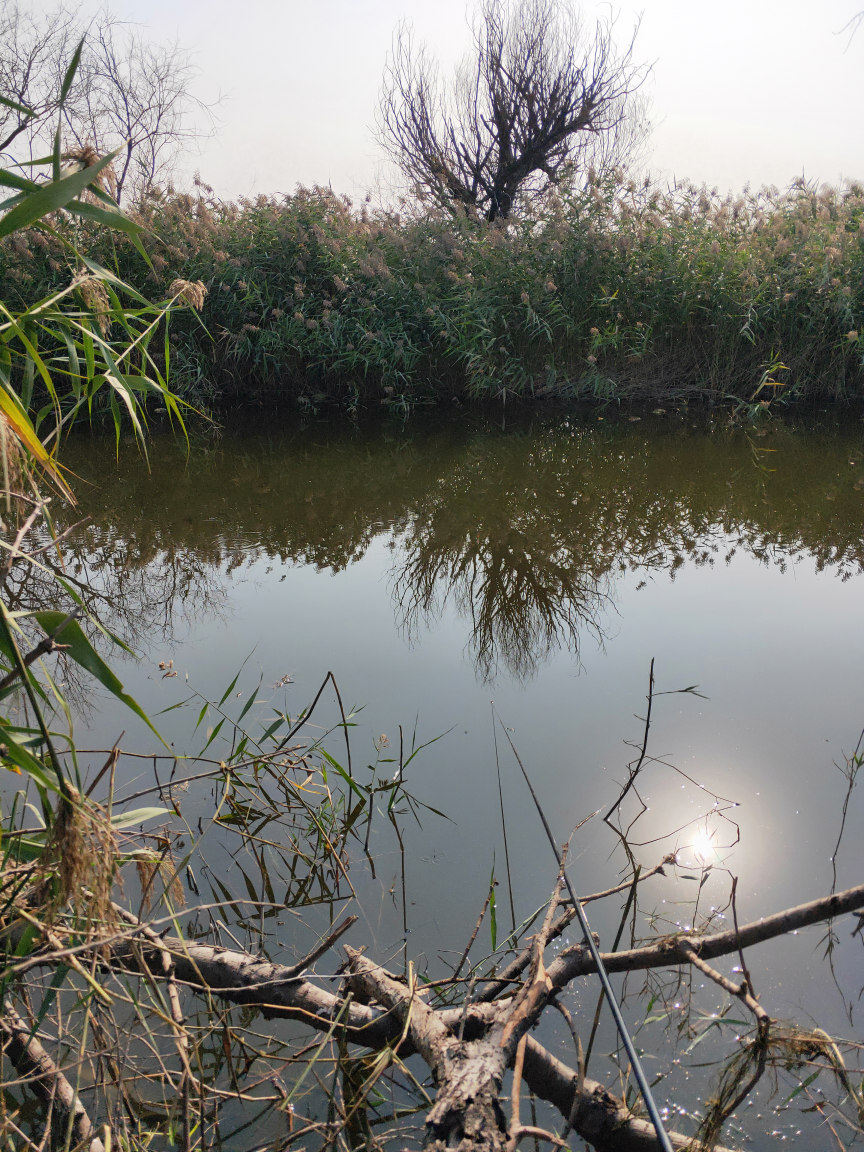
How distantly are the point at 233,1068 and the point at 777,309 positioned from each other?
259 inches

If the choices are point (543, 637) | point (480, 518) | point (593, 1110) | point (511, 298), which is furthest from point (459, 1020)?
point (511, 298)

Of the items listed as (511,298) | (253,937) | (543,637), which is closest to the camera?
(253,937)

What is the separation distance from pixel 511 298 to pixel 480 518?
138 inches

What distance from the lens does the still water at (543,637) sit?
1354mm

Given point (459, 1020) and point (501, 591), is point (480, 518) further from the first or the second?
point (459, 1020)

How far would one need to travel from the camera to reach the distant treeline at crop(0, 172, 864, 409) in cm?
616

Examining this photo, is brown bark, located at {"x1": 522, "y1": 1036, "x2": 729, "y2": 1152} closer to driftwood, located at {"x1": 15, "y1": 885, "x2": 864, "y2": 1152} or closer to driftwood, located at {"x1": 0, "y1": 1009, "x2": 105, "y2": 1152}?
driftwood, located at {"x1": 15, "y1": 885, "x2": 864, "y2": 1152}

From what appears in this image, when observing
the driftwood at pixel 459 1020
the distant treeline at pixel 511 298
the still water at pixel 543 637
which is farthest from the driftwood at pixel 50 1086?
the distant treeline at pixel 511 298

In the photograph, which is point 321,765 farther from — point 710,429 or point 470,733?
point 710,429

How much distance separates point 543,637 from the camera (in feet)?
7.56

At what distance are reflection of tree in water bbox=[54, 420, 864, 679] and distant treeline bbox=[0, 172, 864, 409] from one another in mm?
1419

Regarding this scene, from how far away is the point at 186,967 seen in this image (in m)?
1.05

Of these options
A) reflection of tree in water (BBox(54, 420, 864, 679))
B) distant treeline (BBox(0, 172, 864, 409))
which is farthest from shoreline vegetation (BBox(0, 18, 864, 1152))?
distant treeline (BBox(0, 172, 864, 409))

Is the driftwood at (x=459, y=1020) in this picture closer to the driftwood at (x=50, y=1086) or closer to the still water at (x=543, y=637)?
the driftwood at (x=50, y=1086)
